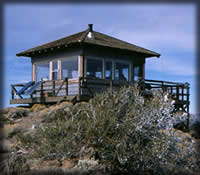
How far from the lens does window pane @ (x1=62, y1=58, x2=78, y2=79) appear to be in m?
17.5

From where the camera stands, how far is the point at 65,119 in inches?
328

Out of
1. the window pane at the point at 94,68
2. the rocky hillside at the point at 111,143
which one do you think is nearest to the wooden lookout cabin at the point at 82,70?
the window pane at the point at 94,68

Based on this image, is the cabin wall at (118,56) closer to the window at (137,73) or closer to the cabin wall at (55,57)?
the window at (137,73)

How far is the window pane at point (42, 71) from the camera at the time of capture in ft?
63.5

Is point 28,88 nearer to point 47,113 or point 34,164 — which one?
point 47,113

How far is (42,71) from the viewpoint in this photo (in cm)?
1967

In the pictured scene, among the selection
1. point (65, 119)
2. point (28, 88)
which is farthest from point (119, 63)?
point (65, 119)

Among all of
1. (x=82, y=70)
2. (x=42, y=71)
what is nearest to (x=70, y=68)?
(x=82, y=70)

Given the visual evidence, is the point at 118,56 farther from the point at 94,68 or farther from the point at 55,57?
the point at 55,57

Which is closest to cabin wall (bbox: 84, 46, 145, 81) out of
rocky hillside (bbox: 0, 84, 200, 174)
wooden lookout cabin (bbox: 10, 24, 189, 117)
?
wooden lookout cabin (bbox: 10, 24, 189, 117)

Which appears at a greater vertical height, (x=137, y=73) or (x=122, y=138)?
(x=137, y=73)

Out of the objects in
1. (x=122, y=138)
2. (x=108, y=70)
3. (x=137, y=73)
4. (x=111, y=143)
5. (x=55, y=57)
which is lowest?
(x=111, y=143)

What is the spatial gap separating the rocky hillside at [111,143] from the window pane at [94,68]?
8822 mm

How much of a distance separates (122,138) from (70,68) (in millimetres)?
10639
